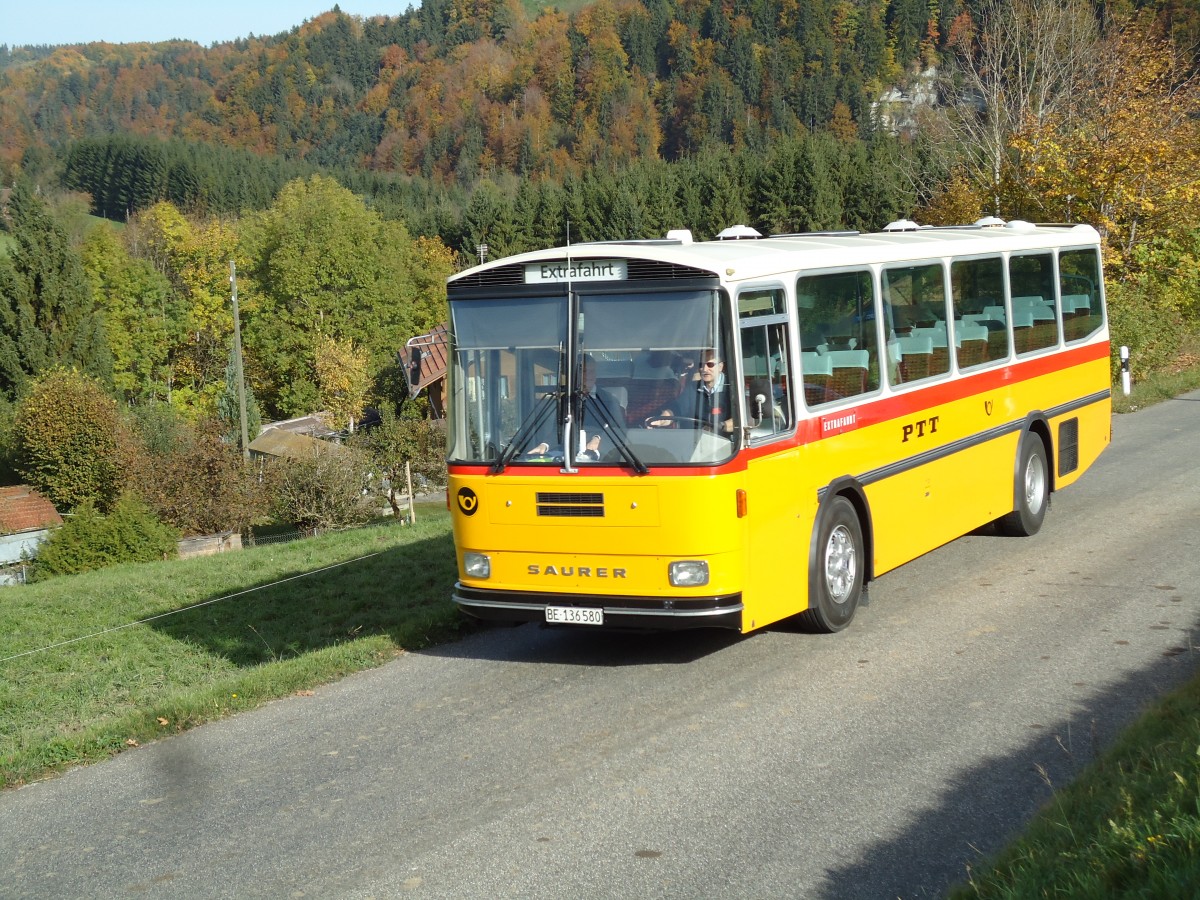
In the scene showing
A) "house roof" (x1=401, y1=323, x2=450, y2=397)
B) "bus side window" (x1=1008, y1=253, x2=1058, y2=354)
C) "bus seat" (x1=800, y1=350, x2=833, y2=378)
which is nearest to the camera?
"bus seat" (x1=800, y1=350, x2=833, y2=378)

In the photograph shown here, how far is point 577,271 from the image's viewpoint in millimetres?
8992

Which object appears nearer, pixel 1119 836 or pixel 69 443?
pixel 1119 836

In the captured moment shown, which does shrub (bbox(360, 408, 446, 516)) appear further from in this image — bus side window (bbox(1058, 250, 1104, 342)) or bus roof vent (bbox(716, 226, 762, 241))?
bus roof vent (bbox(716, 226, 762, 241))

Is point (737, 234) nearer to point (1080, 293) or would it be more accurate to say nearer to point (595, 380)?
point (595, 380)

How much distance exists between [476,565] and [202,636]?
8571mm

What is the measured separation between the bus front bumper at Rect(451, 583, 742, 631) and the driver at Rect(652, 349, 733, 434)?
3.77 ft

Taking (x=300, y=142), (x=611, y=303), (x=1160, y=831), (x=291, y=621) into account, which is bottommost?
(x=291, y=621)

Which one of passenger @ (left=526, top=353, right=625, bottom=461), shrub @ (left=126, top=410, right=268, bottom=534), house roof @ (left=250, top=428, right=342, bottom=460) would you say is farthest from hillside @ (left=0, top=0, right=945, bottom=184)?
passenger @ (left=526, top=353, right=625, bottom=461)

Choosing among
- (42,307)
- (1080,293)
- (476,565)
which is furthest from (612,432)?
(42,307)

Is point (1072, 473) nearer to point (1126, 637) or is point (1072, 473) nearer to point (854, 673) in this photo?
point (1126, 637)

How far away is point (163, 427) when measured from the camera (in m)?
72.9

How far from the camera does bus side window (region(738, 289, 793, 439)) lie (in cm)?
879

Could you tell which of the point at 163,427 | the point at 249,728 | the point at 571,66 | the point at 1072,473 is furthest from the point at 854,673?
the point at 571,66

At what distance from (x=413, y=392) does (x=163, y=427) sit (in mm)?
14342
